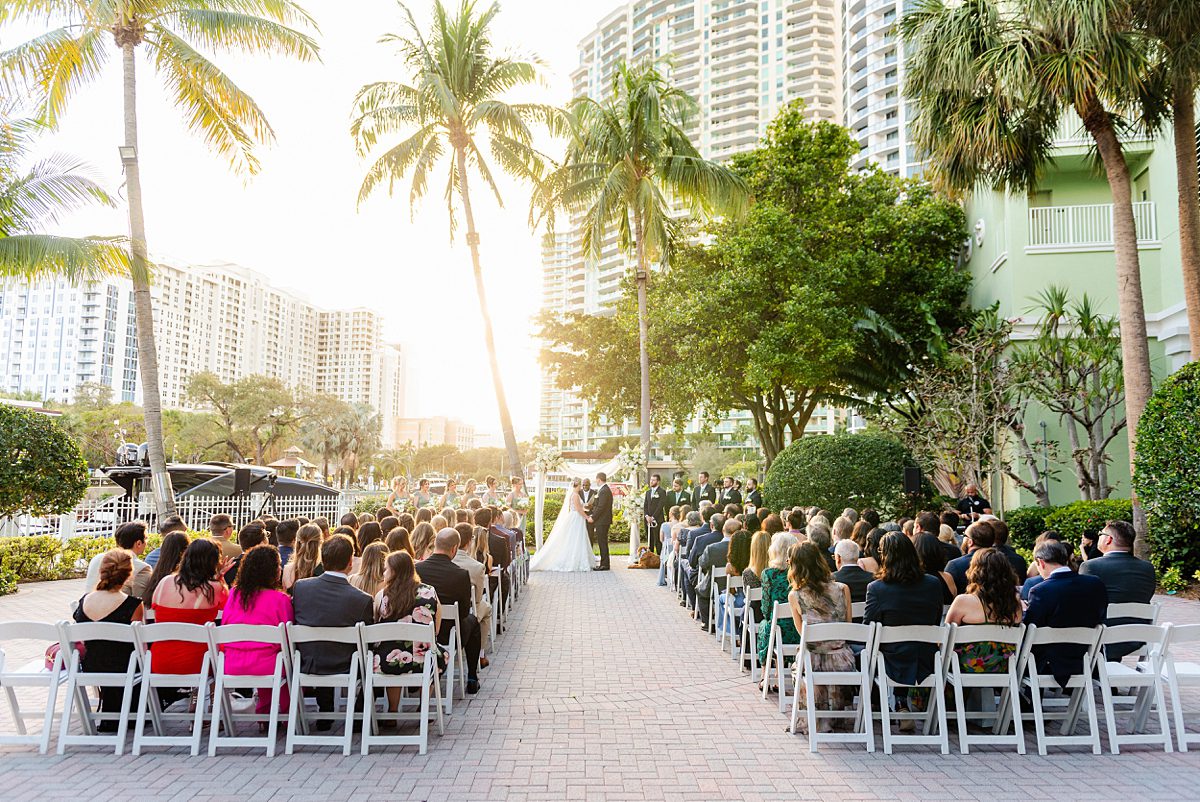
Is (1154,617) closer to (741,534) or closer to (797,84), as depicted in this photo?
(741,534)

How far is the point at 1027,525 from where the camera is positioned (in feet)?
48.1

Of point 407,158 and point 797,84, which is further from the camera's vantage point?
point 797,84

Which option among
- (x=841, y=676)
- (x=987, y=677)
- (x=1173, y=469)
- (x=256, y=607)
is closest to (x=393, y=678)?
(x=256, y=607)

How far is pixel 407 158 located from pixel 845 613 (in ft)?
52.9

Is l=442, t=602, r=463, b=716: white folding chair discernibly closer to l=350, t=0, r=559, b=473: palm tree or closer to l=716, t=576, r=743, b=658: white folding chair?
l=716, t=576, r=743, b=658: white folding chair

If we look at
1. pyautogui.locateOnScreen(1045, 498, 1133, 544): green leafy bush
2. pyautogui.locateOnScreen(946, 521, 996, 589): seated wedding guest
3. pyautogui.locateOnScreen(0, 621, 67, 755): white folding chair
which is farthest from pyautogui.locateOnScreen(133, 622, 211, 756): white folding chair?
pyautogui.locateOnScreen(1045, 498, 1133, 544): green leafy bush

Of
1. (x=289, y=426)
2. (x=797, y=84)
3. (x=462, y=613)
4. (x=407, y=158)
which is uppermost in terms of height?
(x=797, y=84)

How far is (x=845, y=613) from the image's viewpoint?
5.84 meters

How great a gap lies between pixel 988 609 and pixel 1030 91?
937 cm

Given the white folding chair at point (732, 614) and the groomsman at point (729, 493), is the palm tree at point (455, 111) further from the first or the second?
the white folding chair at point (732, 614)

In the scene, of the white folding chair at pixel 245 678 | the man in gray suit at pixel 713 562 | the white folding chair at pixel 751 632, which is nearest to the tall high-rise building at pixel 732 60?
the man in gray suit at pixel 713 562

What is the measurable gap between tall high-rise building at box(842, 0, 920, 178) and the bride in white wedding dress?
2977 inches

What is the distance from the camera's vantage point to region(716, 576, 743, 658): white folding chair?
8.20 metres

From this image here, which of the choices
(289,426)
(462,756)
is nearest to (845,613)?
(462,756)
